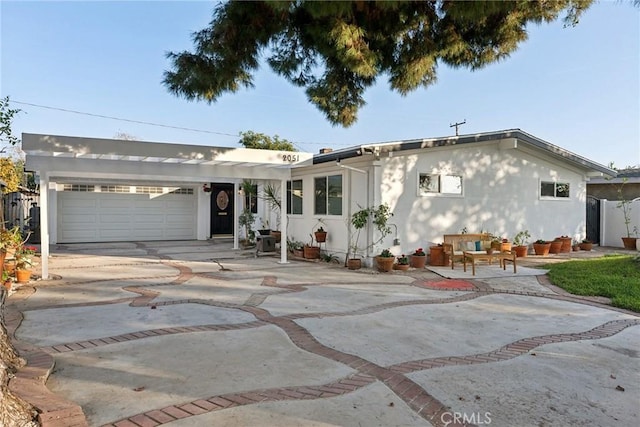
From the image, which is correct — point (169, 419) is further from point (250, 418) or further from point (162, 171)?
point (162, 171)

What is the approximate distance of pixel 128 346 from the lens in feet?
14.0

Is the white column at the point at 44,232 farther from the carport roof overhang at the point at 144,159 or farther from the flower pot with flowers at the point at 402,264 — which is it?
the flower pot with flowers at the point at 402,264

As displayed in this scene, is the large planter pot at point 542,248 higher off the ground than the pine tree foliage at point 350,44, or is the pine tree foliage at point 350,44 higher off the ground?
the pine tree foliage at point 350,44

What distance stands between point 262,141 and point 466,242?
2286 centimetres

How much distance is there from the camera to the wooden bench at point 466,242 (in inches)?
425

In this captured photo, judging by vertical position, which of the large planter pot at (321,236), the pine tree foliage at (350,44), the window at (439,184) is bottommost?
the large planter pot at (321,236)

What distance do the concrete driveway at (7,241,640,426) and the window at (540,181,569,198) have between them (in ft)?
23.0

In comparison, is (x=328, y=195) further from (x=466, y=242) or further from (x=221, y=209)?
(x=221, y=209)

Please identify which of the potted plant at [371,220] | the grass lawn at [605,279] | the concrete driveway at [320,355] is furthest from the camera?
the potted plant at [371,220]

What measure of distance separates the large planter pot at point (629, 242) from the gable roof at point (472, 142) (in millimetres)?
2569

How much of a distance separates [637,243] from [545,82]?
7509 millimetres

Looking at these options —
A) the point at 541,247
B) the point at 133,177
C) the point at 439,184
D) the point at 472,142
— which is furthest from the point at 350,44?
the point at 541,247

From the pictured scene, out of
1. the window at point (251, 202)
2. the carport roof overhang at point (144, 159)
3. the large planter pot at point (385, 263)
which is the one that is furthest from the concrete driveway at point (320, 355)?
the window at point (251, 202)

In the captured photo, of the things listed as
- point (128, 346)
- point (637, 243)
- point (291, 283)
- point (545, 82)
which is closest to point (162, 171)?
point (291, 283)
